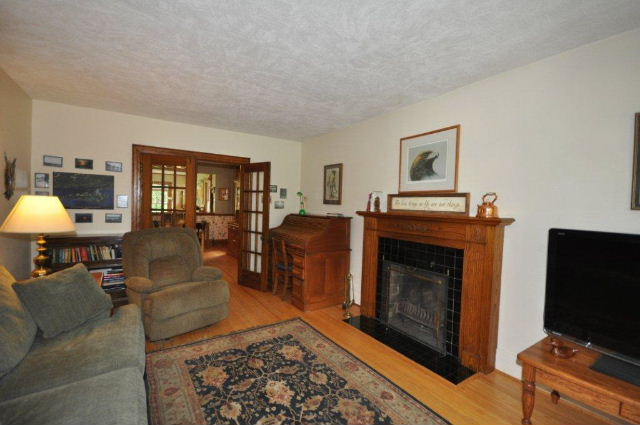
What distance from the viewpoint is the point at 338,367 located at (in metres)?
2.40

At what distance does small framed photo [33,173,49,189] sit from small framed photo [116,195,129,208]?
2.32 feet

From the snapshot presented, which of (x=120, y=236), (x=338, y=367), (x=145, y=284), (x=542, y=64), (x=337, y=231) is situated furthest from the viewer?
(x=337, y=231)

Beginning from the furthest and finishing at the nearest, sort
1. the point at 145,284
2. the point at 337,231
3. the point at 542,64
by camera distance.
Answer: the point at 337,231 → the point at 145,284 → the point at 542,64

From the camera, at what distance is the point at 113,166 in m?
3.72

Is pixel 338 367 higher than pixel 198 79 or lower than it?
lower

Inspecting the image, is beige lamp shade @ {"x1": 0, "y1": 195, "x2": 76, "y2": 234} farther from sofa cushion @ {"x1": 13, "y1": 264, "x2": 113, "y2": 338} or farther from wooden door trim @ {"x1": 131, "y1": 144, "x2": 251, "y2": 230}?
wooden door trim @ {"x1": 131, "y1": 144, "x2": 251, "y2": 230}

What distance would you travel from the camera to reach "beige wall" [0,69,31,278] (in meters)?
2.51

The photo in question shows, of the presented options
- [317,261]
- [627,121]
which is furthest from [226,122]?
[627,121]

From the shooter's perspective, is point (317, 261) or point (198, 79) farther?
point (317, 261)

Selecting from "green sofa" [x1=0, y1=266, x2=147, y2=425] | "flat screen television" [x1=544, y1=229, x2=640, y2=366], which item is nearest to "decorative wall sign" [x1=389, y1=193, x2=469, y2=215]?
"flat screen television" [x1=544, y1=229, x2=640, y2=366]

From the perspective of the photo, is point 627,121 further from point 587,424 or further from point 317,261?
point 317,261

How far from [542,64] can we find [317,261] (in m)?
2.90

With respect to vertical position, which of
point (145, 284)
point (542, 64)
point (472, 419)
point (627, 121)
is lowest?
point (472, 419)

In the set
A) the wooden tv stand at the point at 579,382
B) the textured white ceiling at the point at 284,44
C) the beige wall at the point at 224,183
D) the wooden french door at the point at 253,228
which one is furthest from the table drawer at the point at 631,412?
the beige wall at the point at 224,183
